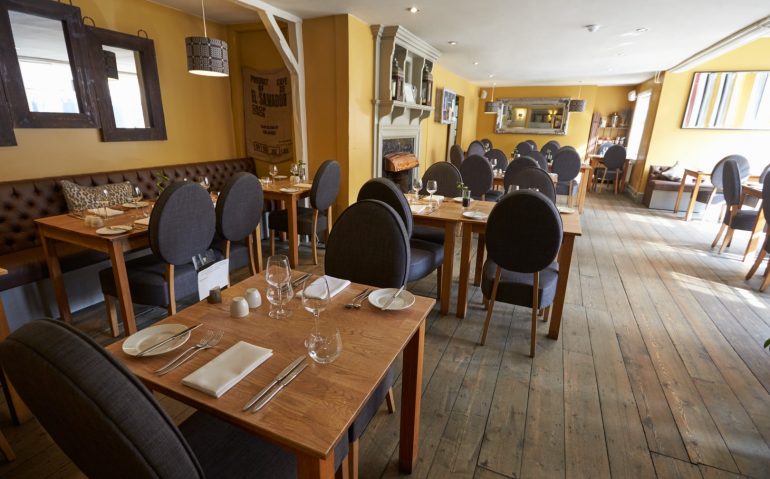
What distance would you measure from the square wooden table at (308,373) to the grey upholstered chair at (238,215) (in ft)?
3.93

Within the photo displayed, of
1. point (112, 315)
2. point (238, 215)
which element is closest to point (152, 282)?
point (112, 315)

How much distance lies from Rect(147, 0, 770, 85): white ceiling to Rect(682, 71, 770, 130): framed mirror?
2.23ft

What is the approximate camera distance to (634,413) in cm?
183

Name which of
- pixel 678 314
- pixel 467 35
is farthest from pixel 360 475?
pixel 467 35

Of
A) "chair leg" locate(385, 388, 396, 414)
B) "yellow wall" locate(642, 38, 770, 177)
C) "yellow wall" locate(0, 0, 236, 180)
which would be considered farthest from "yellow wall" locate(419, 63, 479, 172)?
"chair leg" locate(385, 388, 396, 414)

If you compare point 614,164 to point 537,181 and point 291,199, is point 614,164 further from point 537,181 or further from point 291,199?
point 291,199

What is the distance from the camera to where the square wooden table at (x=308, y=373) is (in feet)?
2.56

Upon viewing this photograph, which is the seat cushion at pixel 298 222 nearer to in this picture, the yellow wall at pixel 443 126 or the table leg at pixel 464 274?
the table leg at pixel 464 274

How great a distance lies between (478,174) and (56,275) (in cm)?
403

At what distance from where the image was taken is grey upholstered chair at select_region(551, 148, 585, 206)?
567cm

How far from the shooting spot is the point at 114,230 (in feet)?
6.86

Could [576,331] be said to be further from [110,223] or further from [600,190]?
[600,190]

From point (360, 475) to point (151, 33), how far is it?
414 centimetres

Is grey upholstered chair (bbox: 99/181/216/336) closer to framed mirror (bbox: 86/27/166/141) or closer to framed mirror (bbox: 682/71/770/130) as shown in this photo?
framed mirror (bbox: 86/27/166/141)
